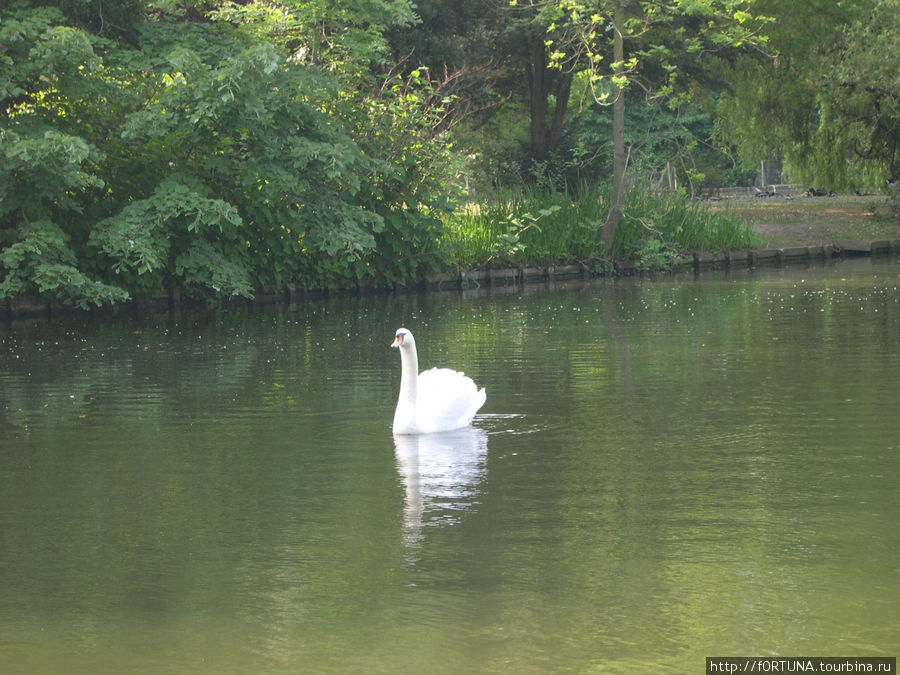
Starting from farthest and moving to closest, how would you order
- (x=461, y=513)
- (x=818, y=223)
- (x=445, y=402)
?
(x=818, y=223) → (x=445, y=402) → (x=461, y=513)

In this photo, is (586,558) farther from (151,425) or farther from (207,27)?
(207,27)

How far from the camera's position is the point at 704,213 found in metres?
37.7

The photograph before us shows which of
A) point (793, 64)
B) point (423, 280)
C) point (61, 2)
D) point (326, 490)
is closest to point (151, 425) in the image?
point (326, 490)

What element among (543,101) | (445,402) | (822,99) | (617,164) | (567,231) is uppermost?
(543,101)

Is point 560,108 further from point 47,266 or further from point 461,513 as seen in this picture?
point 461,513

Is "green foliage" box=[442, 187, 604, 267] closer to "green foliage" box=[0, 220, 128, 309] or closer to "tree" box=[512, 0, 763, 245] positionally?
"tree" box=[512, 0, 763, 245]

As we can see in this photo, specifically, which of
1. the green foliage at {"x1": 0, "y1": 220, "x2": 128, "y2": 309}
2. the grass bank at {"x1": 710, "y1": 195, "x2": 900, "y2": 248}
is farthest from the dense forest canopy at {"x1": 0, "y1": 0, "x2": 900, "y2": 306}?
the grass bank at {"x1": 710, "y1": 195, "x2": 900, "y2": 248}

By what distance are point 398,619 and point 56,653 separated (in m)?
1.73

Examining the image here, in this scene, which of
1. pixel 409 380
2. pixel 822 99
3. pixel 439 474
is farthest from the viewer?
pixel 822 99

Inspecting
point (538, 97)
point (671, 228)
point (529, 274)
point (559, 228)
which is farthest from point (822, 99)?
point (529, 274)

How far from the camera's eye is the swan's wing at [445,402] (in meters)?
12.7

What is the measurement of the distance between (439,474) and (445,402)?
76.8 inches

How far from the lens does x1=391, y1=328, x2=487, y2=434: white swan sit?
12.6m

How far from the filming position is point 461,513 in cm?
948
